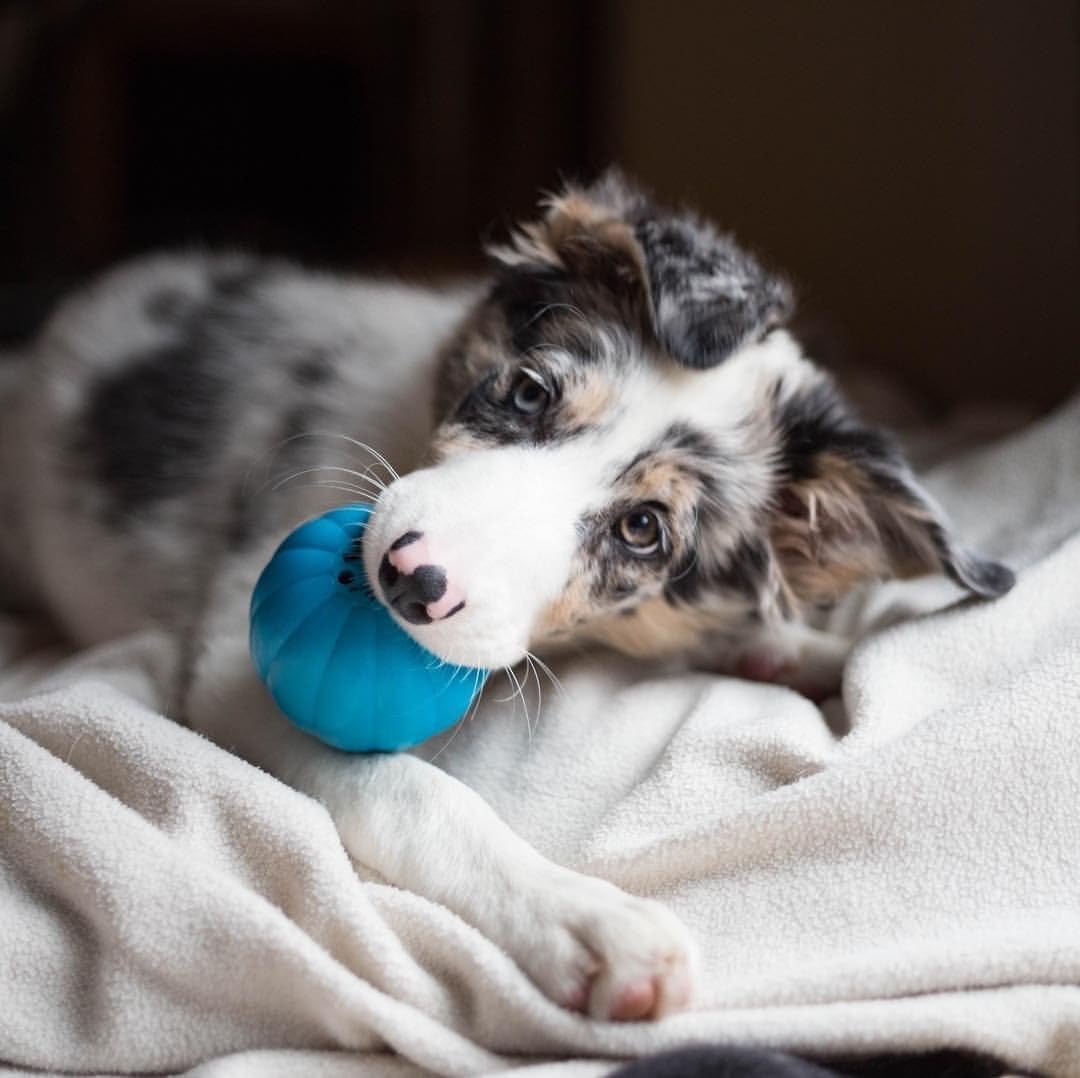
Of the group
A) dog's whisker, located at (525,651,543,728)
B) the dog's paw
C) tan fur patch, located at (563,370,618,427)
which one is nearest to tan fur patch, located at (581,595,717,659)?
dog's whisker, located at (525,651,543,728)

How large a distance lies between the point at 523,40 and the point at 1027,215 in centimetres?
283

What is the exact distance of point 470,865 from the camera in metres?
1.79

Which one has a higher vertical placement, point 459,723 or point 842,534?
point 842,534

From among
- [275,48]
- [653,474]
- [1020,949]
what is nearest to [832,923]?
[1020,949]

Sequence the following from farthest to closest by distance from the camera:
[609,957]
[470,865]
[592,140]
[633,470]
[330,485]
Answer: [592,140] < [330,485] < [633,470] < [470,865] < [609,957]

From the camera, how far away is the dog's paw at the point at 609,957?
159 centimetres

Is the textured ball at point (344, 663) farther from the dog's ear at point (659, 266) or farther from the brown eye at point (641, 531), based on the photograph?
the dog's ear at point (659, 266)

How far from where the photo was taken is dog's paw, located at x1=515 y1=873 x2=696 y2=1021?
5.23 feet

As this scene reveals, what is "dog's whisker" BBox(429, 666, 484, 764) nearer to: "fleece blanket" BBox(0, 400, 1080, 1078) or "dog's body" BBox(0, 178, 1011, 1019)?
"fleece blanket" BBox(0, 400, 1080, 1078)

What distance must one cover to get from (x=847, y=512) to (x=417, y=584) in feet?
3.18

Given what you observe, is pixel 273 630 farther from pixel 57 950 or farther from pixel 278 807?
pixel 57 950

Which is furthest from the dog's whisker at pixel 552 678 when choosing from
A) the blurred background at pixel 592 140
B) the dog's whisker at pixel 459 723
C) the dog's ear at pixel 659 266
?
the blurred background at pixel 592 140

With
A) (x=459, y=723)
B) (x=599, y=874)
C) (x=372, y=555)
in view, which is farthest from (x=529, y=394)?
(x=599, y=874)

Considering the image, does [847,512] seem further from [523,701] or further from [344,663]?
[344,663]
